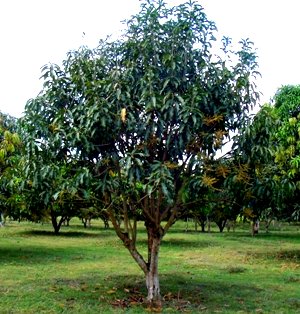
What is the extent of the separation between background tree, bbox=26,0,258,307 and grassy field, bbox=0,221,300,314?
3.70 feet

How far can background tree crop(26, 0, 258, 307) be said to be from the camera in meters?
8.22

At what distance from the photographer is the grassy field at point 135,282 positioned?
923 cm

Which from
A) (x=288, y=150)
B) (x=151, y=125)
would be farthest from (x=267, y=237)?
(x=151, y=125)

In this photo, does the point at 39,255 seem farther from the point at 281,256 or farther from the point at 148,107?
the point at 148,107

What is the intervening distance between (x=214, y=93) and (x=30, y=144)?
343 centimetres

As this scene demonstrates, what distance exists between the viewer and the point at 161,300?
31.4 ft

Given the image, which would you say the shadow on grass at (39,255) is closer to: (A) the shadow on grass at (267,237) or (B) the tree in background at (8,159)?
(B) the tree in background at (8,159)

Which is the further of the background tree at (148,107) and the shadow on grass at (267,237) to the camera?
the shadow on grass at (267,237)

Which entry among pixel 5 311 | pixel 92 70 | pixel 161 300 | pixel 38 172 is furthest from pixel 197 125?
pixel 5 311

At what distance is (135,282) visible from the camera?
11.7 metres

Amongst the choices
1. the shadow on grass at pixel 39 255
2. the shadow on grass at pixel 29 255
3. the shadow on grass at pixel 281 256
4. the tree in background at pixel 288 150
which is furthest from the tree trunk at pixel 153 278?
the shadow on grass at pixel 281 256

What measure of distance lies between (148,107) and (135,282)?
17.4ft

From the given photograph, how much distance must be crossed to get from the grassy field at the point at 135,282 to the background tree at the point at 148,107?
1.13 metres

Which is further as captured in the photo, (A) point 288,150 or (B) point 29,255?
(B) point 29,255
